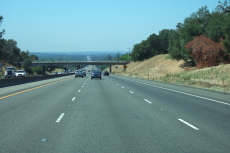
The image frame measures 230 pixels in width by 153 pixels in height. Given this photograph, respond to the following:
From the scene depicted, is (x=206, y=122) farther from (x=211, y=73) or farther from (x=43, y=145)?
(x=211, y=73)

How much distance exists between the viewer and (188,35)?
268 feet

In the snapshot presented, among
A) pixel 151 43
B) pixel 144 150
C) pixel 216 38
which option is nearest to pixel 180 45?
pixel 216 38

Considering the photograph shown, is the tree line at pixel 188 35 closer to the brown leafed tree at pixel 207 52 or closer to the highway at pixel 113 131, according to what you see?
the brown leafed tree at pixel 207 52

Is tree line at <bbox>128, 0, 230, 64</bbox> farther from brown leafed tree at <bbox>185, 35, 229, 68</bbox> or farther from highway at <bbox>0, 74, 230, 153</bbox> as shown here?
highway at <bbox>0, 74, 230, 153</bbox>

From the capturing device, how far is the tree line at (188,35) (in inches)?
2347

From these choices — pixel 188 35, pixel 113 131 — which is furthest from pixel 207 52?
pixel 113 131

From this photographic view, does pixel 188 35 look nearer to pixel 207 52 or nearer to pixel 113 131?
pixel 207 52

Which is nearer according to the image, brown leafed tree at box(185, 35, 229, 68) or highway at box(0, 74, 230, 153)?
highway at box(0, 74, 230, 153)

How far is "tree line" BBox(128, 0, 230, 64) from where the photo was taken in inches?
2347

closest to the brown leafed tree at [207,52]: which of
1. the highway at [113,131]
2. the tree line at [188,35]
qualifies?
the tree line at [188,35]

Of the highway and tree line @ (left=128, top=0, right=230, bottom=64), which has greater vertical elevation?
tree line @ (left=128, top=0, right=230, bottom=64)

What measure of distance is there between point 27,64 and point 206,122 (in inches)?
5597

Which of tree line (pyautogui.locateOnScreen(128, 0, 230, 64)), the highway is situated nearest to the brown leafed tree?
tree line (pyautogui.locateOnScreen(128, 0, 230, 64))

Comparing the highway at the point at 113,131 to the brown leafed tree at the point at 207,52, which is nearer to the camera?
the highway at the point at 113,131
